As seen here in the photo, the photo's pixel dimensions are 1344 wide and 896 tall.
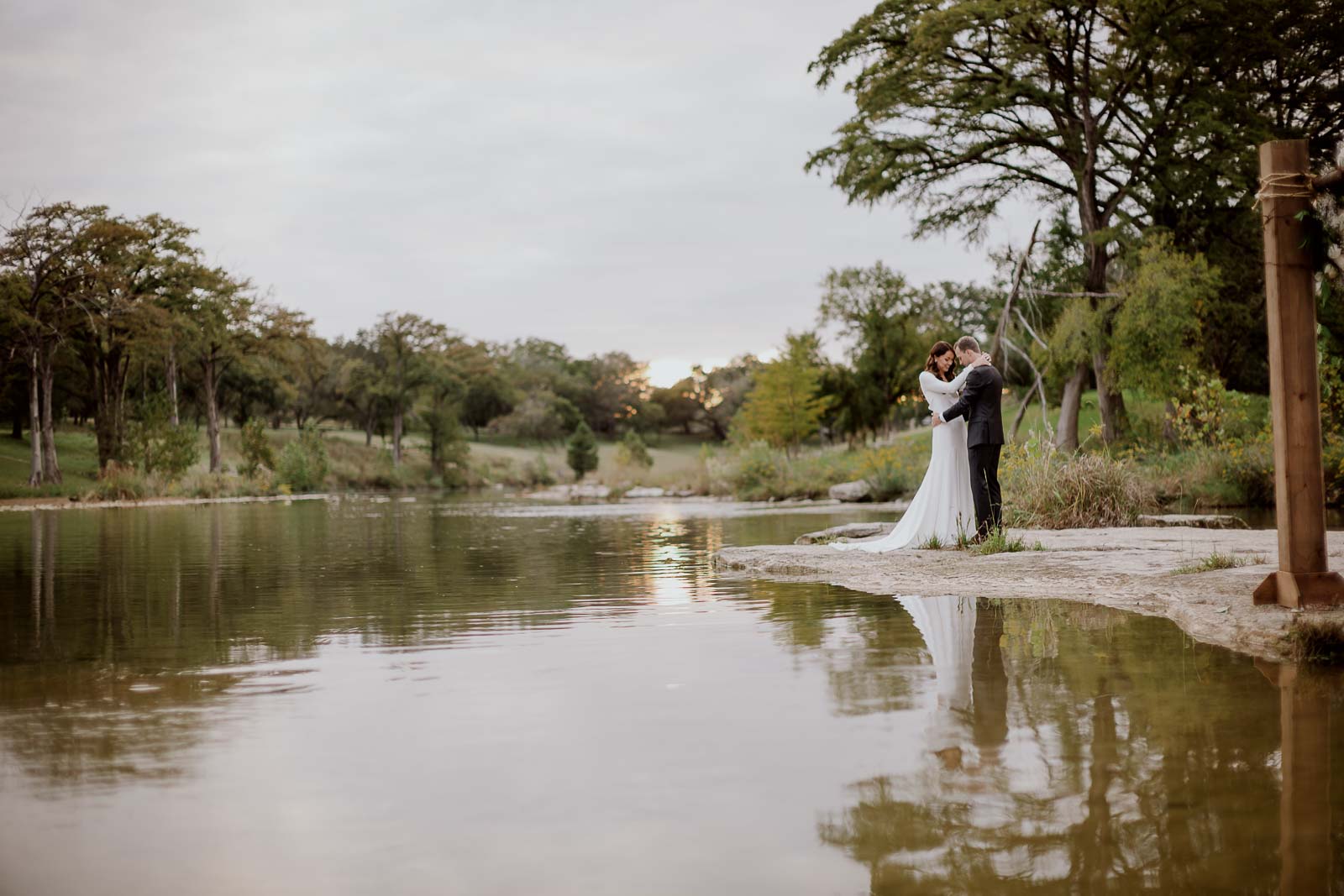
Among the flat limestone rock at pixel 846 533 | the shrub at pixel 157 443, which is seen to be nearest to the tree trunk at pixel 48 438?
the shrub at pixel 157 443

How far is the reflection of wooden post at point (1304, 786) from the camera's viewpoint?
8.74 ft

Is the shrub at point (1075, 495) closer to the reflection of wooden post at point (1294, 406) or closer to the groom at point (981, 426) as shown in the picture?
the groom at point (981, 426)

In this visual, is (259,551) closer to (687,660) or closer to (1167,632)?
(687,660)

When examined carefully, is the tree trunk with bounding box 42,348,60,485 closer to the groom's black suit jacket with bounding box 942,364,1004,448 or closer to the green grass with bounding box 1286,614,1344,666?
the groom's black suit jacket with bounding box 942,364,1004,448

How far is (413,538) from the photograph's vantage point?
57.9 ft

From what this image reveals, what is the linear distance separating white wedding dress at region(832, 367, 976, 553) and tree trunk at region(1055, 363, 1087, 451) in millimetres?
16501

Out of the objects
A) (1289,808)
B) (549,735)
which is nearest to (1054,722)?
(1289,808)

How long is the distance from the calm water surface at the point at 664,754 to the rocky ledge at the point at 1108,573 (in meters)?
0.35

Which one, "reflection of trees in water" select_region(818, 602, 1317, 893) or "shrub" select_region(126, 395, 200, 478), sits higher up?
"shrub" select_region(126, 395, 200, 478)

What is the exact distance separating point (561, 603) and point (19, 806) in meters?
5.16

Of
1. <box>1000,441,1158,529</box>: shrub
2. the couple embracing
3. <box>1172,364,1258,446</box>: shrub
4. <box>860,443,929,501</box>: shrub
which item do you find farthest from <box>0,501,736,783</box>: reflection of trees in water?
<box>860,443,929,501</box>: shrub


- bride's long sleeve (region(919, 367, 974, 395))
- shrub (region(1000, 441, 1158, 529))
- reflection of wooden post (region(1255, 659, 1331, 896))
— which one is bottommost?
reflection of wooden post (region(1255, 659, 1331, 896))

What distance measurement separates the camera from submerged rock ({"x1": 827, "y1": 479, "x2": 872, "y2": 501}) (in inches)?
1097

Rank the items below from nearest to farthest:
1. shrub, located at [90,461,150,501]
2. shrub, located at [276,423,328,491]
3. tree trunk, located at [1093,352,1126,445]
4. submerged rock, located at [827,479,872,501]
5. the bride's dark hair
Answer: the bride's dark hair → tree trunk, located at [1093,352,1126,445] → submerged rock, located at [827,479,872,501] → shrub, located at [90,461,150,501] → shrub, located at [276,423,328,491]
